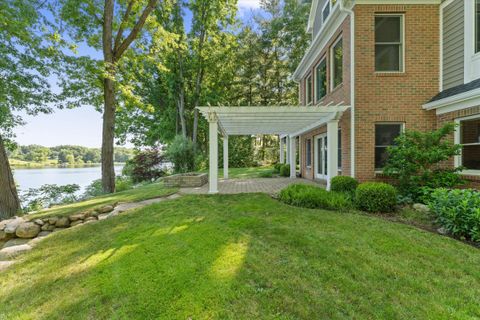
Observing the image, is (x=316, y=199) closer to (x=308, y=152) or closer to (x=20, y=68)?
(x=308, y=152)

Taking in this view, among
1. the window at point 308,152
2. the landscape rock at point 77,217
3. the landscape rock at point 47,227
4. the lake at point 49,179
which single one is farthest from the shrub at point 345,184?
the lake at point 49,179

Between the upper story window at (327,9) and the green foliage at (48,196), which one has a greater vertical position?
the upper story window at (327,9)

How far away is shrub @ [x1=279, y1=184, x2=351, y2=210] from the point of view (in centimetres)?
630

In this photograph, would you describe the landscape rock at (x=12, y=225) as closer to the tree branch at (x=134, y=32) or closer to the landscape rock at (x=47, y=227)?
the landscape rock at (x=47, y=227)

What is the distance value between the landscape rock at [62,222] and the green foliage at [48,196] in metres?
4.39

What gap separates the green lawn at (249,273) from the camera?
106 inches

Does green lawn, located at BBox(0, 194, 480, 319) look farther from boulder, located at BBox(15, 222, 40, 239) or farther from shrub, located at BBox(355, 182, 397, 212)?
boulder, located at BBox(15, 222, 40, 239)

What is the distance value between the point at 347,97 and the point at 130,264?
7916mm

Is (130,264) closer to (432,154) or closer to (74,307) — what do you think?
(74,307)

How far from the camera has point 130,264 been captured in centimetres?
366

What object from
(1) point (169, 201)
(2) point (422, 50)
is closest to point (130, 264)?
(1) point (169, 201)

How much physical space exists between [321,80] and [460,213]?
8192 mm

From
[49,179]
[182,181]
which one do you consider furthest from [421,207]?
[49,179]

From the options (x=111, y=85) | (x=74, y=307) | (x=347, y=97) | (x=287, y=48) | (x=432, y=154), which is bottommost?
(x=74, y=307)
